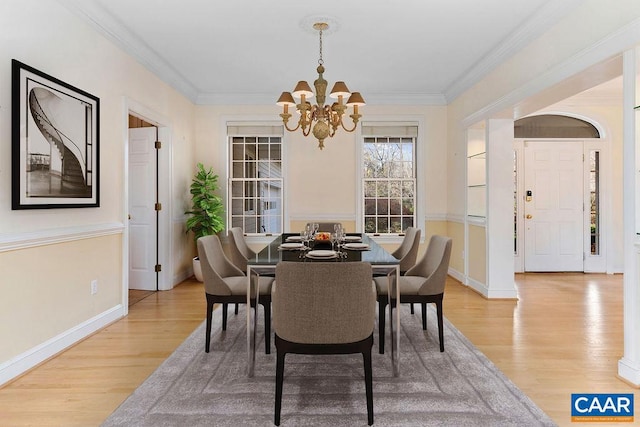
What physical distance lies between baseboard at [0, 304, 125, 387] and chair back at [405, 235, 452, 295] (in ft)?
9.10

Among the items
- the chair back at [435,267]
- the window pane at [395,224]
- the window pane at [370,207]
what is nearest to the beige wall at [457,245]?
the window pane at [395,224]

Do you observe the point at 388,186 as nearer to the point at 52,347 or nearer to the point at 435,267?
the point at 435,267

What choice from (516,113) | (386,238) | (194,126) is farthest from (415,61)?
(194,126)

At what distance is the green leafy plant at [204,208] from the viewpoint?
556 cm

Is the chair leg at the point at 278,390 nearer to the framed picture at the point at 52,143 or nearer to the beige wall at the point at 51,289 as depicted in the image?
the beige wall at the point at 51,289

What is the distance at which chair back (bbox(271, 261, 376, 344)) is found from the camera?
198 centimetres

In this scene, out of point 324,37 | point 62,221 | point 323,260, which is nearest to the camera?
point 323,260

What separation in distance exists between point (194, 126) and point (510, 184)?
15.2 ft

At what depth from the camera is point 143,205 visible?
5.24 metres

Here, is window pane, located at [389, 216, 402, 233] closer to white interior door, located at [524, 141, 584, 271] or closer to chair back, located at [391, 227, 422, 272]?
white interior door, located at [524, 141, 584, 271]

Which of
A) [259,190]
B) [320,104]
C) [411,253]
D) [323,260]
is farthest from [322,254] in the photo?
[259,190]

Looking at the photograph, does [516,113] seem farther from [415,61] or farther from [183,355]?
[183,355]

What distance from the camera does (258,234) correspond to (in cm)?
637

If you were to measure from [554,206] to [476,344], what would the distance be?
4.28 metres
